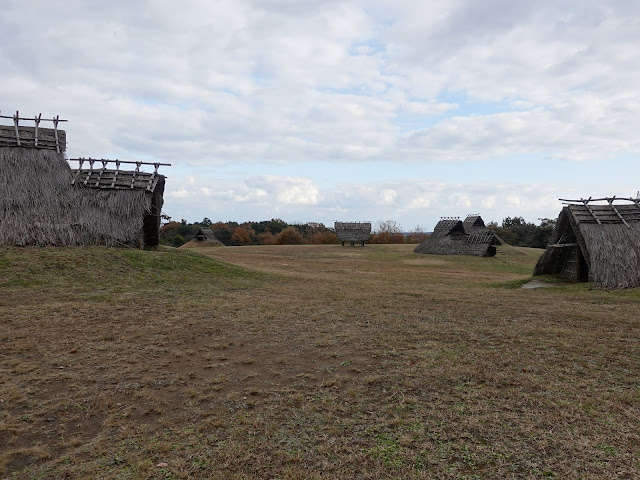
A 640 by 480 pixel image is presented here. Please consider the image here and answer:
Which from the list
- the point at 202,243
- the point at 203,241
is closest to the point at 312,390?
the point at 202,243

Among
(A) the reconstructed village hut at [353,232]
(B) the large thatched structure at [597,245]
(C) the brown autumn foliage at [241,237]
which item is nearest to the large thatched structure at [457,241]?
(A) the reconstructed village hut at [353,232]

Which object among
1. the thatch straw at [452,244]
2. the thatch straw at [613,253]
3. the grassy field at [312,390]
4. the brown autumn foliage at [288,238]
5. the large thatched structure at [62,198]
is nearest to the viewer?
the grassy field at [312,390]

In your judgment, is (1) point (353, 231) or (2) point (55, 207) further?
(1) point (353, 231)

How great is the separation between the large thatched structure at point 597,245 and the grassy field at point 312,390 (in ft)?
11.9

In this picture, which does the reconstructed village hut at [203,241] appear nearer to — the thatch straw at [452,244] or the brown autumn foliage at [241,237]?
the brown autumn foliage at [241,237]

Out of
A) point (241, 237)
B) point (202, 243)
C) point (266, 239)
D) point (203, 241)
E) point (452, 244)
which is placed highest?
point (452, 244)

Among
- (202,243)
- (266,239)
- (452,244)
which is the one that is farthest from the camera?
(266,239)

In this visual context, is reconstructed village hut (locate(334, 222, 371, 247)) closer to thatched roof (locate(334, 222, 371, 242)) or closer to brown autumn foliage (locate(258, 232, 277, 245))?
thatched roof (locate(334, 222, 371, 242))

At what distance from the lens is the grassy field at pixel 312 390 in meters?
3.57

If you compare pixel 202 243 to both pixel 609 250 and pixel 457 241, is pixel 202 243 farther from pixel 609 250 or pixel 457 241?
pixel 609 250

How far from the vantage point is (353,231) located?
4909cm

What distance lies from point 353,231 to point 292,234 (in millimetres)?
17066

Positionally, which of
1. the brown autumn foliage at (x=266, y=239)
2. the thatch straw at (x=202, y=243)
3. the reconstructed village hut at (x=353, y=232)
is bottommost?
the thatch straw at (x=202, y=243)

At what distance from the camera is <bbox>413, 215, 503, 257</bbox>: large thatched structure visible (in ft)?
118
